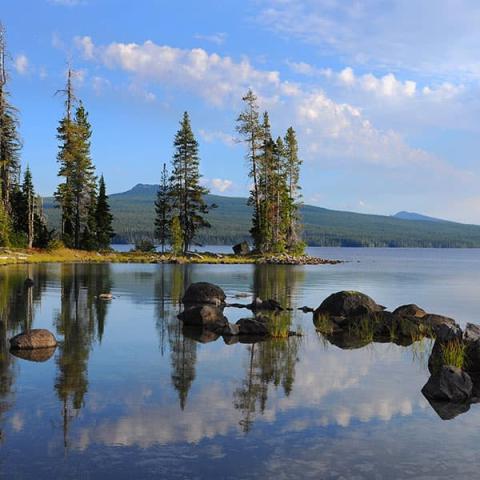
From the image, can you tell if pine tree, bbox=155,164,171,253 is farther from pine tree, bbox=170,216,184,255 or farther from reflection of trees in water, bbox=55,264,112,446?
reflection of trees in water, bbox=55,264,112,446

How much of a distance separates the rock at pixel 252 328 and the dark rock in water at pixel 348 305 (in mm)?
5438

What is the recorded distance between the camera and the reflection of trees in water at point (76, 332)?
1342 centimetres

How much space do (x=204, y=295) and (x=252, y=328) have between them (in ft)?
26.8

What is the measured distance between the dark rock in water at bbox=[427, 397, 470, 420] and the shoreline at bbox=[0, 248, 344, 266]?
4978 centimetres

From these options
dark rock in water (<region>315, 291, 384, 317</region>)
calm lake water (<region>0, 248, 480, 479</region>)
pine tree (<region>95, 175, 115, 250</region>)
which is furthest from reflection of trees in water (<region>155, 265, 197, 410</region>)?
pine tree (<region>95, 175, 115, 250</region>)

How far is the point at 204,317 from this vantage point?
2409 centimetres

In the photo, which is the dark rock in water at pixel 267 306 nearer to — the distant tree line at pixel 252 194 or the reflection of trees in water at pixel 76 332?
the reflection of trees in water at pixel 76 332

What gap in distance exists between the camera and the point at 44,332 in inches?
738

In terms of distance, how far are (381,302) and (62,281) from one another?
20.5 metres

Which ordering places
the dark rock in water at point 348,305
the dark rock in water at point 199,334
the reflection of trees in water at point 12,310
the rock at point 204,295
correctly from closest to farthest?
the reflection of trees in water at point 12,310, the dark rock in water at point 199,334, the dark rock in water at point 348,305, the rock at point 204,295

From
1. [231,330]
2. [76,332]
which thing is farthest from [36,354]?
[231,330]

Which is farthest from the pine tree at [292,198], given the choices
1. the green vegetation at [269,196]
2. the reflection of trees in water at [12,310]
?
the reflection of trees in water at [12,310]

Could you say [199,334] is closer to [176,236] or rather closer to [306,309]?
[306,309]

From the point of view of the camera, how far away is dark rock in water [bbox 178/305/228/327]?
23891 mm
